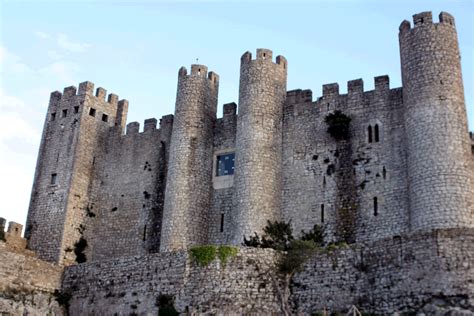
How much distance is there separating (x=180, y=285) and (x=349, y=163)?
10.2m

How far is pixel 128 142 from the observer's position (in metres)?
37.4

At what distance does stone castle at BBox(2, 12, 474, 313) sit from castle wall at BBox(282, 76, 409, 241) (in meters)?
0.05

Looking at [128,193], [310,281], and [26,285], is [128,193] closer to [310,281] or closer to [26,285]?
[26,285]

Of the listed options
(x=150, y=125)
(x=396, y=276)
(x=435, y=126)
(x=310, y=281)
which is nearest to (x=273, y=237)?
(x=310, y=281)

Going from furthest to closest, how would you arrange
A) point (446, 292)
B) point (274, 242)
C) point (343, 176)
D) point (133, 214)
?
point (133, 214) < point (343, 176) < point (274, 242) < point (446, 292)

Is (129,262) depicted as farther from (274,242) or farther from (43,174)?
(43,174)

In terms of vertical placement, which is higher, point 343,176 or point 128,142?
point 128,142

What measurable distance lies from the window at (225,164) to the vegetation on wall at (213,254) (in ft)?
31.1

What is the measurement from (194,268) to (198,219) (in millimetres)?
8311

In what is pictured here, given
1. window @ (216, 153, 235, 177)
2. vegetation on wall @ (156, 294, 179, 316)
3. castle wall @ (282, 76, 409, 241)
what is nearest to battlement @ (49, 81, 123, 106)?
window @ (216, 153, 235, 177)

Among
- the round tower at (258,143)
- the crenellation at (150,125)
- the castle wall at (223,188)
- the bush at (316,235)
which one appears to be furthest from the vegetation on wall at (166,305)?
the crenellation at (150,125)

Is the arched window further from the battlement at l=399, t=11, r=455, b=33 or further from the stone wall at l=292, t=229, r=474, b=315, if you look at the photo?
the stone wall at l=292, t=229, r=474, b=315

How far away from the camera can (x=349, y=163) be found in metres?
29.8

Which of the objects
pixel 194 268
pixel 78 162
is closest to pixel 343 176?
pixel 194 268
